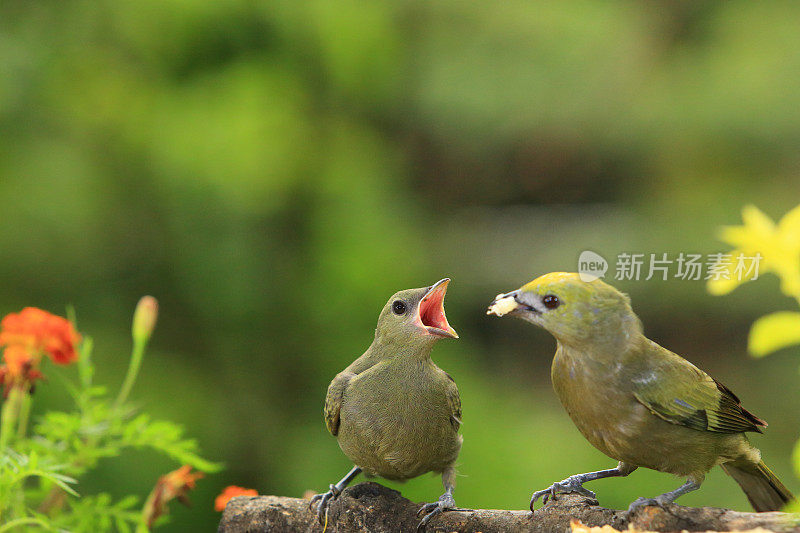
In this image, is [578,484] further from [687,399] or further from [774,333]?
[774,333]

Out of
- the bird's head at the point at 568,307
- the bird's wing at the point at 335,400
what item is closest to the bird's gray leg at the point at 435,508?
the bird's wing at the point at 335,400

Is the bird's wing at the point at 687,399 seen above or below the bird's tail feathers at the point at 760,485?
above

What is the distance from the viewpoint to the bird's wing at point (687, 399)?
1.15 meters

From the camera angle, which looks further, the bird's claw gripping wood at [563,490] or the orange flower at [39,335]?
the orange flower at [39,335]

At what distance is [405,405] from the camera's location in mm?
1359

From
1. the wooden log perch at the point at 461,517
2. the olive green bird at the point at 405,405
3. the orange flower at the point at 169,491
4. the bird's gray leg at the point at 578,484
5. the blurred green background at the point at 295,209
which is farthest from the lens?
the blurred green background at the point at 295,209

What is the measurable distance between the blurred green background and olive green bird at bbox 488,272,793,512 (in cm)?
166

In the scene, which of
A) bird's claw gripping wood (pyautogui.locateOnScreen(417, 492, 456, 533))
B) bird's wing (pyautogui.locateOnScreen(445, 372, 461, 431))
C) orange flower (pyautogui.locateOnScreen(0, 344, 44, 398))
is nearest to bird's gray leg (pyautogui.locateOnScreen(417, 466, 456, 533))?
bird's claw gripping wood (pyautogui.locateOnScreen(417, 492, 456, 533))

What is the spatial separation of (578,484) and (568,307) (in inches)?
13.2

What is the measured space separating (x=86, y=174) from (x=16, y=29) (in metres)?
0.66

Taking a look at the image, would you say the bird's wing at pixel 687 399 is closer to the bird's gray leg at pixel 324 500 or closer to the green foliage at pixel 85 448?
the bird's gray leg at pixel 324 500

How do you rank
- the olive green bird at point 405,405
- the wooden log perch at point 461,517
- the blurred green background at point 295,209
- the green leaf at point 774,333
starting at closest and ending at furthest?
1. the green leaf at point 774,333
2. the wooden log perch at point 461,517
3. the olive green bird at point 405,405
4. the blurred green background at point 295,209

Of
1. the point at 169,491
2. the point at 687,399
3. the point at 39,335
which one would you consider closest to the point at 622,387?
the point at 687,399

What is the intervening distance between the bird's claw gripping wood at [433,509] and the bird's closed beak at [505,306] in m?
0.38
